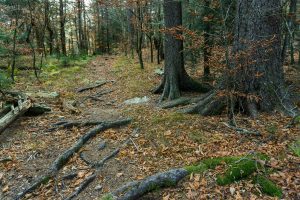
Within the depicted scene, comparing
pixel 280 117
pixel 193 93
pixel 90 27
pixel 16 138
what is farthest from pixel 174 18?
pixel 90 27

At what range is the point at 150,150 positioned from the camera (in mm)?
5758

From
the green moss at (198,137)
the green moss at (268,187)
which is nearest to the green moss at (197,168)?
the green moss at (268,187)

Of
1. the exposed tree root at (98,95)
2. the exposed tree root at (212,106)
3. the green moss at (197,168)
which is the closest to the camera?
the green moss at (197,168)

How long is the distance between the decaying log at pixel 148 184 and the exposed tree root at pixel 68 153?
1.70 meters

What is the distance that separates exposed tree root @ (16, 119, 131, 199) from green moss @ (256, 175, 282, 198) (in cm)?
387

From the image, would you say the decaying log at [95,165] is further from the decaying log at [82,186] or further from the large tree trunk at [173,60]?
the large tree trunk at [173,60]

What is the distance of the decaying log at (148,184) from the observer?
435 centimetres

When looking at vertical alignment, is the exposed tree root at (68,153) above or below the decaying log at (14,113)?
below

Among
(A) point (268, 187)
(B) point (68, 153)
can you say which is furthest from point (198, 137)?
(B) point (68, 153)

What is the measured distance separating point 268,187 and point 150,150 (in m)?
2.46

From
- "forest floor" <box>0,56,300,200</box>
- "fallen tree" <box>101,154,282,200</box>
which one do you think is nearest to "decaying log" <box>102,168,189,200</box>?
"fallen tree" <box>101,154,282,200</box>

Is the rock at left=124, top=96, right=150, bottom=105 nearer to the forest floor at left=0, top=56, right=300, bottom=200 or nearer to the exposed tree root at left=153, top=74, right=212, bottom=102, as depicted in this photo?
the exposed tree root at left=153, top=74, right=212, bottom=102

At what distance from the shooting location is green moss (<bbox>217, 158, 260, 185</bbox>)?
4.29 meters

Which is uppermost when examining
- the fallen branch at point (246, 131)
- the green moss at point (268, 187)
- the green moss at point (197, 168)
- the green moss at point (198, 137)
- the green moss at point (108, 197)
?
the fallen branch at point (246, 131)
